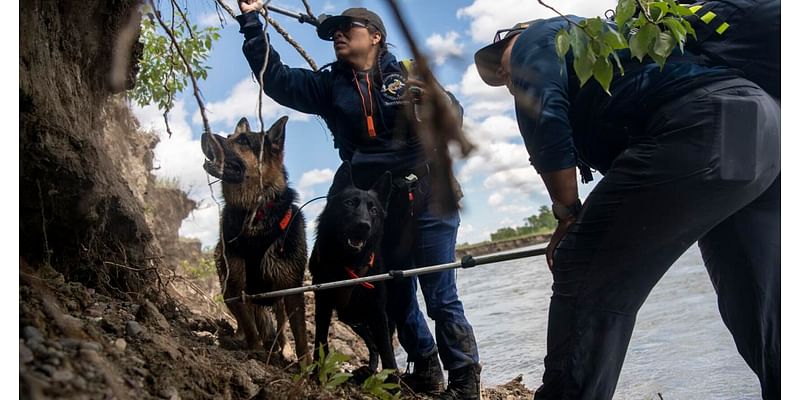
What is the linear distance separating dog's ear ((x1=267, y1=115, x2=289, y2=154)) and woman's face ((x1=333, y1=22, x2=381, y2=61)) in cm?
45

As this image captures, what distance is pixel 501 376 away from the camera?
12.7 ft

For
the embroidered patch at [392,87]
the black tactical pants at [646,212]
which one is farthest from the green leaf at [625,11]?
the embroidered patch at [392,87]

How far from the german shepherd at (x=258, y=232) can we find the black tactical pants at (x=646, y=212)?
1484mm

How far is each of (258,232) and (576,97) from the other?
1.73 m

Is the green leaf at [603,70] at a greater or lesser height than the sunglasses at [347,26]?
lesser

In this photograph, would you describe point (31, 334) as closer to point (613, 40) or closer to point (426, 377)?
point (613, 40)

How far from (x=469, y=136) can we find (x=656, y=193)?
4.42 ft

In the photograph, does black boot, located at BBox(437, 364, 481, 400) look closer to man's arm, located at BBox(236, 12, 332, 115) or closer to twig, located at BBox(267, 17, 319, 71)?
man's arm, located at BBox(236, 12, 332, 115)

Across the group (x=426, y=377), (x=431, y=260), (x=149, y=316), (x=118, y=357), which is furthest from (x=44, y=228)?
(x=426, y=377)

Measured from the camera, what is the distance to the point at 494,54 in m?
2.79

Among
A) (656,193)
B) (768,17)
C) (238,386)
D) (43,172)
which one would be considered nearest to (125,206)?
(43,172)

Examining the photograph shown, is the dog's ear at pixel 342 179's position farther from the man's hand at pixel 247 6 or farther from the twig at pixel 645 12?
the twig at pixel 645 12

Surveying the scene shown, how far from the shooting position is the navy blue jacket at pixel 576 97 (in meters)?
2.43

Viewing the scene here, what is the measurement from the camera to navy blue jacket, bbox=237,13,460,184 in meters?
3.25
